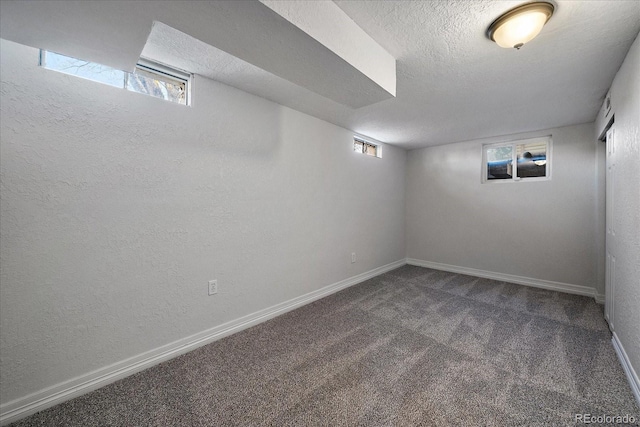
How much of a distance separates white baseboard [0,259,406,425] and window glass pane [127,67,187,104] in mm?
1992

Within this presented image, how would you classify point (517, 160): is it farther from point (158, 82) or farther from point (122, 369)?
point (122, 369)

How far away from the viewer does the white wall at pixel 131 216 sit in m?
1.45

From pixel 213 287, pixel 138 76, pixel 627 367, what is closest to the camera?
pixel 627 367

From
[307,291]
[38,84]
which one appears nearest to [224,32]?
[38,84]

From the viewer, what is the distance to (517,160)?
3.91 metres

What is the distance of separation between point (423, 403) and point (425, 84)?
2.53 m

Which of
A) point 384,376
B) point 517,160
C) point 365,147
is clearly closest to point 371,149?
point 365,147

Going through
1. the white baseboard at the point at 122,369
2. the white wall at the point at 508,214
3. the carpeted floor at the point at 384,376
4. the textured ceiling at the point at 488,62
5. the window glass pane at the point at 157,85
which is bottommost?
the carpeted floor at the point at 384,376

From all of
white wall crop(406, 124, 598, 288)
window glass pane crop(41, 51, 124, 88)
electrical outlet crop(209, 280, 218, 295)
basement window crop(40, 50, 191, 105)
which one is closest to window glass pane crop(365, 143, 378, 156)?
white wall crop(406, 124, 598, 288)

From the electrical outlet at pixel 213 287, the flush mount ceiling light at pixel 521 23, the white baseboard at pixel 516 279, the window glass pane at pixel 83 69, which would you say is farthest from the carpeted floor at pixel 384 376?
the flush mount ceiling light at pixel 521 23

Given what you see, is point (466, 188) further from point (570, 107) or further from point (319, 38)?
point (319, 38)

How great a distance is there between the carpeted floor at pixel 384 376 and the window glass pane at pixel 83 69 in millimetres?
2092

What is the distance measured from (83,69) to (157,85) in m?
0.43

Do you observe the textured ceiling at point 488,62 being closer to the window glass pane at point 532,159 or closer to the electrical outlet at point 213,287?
the window glass pane at point 532,159
